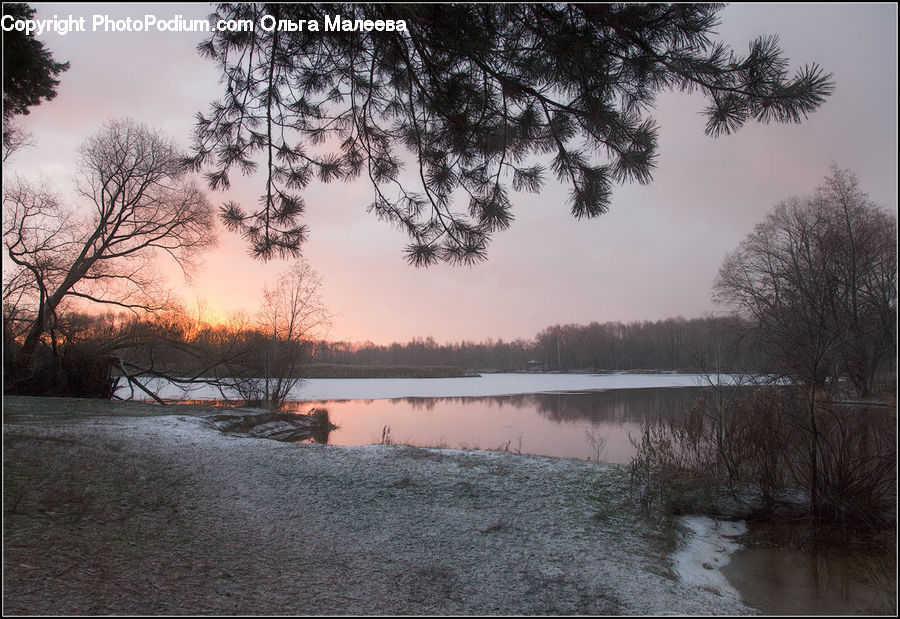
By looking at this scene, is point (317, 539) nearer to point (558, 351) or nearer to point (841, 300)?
point (841, 300)

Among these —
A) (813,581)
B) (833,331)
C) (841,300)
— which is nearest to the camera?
(813,581)

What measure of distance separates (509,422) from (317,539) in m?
13.7

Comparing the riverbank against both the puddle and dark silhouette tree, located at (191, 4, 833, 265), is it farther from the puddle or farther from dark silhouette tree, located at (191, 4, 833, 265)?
dark silhouette tree, located at (191, 4, 833, 265)

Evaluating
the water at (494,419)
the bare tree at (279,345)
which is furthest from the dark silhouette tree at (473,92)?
the bare tree at (279,345)

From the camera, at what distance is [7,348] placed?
11125 millimetres

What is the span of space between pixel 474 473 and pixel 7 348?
12.3 m

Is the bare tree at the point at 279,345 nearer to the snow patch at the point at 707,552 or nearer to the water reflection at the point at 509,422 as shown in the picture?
the water reflection at the point at 509,422

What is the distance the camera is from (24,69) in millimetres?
3879

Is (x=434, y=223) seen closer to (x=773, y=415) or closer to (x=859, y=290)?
(x=773, y=415)

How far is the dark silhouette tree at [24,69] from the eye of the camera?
12.1 feet

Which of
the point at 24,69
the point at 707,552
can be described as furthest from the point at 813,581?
the point at 24,69

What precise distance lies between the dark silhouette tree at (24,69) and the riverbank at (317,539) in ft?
10.5

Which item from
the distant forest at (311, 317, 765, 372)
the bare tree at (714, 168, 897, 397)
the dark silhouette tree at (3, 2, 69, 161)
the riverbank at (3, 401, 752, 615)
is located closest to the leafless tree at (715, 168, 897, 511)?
the bare tree at (714, 168, 897, 397)

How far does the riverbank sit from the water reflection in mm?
4369
